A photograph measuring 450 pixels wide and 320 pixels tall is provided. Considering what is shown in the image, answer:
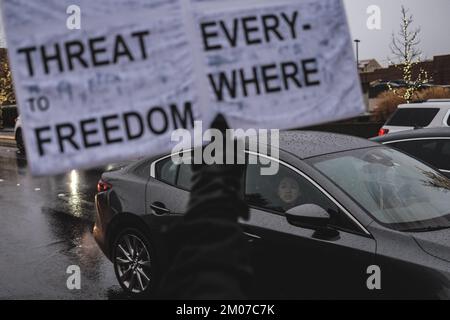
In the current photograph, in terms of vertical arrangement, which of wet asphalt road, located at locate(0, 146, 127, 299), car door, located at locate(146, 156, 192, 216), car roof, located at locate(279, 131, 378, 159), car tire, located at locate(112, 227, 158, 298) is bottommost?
wet asphalt road, located at locate(0, 146, 127, 299)

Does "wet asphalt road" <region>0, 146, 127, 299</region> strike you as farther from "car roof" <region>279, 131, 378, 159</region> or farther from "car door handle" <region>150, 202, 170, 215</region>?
"car roof" <region>279, 131, 378, 159</region>

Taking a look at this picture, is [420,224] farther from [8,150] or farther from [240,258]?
[8,150]

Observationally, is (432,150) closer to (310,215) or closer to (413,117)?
(310,215)

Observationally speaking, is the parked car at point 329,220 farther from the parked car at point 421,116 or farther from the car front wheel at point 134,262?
the parked car at point 421,116

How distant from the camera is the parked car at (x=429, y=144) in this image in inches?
269

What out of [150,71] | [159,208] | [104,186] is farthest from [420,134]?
[150,71]

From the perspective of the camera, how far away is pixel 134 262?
17.0 feet

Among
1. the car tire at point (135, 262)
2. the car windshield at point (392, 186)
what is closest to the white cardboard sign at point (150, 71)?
the car windshield at point (392, 186)

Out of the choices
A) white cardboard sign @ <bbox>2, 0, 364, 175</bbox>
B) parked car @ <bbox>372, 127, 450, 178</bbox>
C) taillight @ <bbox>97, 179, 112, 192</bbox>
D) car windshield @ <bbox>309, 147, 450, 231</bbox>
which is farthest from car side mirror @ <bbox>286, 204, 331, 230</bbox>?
parked car @ <bbox>372, 127, 450, 178</bbox>

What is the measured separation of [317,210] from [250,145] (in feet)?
3.21

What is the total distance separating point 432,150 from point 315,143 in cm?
291

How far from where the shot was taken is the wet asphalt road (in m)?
5.55

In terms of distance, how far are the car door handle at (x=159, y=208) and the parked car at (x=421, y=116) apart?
6.90 m
